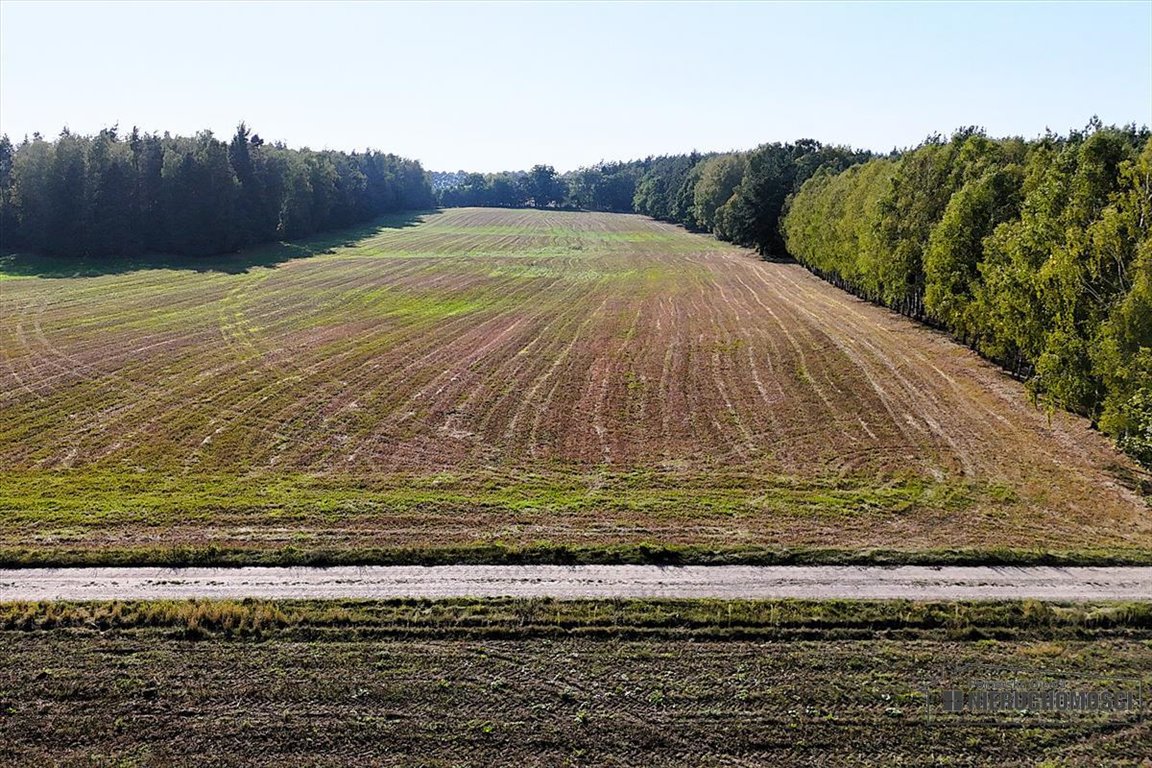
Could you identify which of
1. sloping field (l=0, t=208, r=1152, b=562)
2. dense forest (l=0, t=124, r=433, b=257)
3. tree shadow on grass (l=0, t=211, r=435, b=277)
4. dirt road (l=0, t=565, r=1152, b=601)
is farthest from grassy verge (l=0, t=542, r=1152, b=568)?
dense forest (l=0, t=124, r=433, b=257)

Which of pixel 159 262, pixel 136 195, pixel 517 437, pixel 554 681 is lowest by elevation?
pixel 554 681

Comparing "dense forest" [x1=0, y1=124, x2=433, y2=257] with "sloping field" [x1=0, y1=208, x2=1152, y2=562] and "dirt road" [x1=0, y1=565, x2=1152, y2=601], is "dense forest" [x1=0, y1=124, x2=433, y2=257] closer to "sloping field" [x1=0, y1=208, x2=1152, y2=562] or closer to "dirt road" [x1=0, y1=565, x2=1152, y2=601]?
"sloping field" [x1=0, y1=208, x2=1152, y2=562]

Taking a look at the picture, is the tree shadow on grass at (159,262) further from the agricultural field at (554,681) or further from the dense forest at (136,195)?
the agricultural field at (554,681)

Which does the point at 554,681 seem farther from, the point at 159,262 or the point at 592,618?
the point at 159,262

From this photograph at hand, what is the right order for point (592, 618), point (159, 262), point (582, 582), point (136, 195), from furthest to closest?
point (136, 195) → point (159, 262) → point (582, 582) → point (592, 618)

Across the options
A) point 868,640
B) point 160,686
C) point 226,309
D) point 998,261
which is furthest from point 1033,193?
point 226,309

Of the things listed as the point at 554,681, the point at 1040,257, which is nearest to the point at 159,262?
the point at 1040,257
